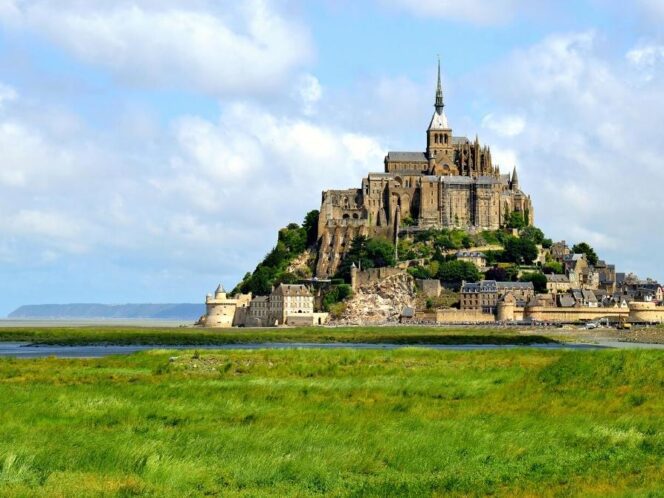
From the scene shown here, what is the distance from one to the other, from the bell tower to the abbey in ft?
8.95

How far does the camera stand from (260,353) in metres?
54.2

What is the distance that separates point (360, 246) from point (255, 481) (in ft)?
429

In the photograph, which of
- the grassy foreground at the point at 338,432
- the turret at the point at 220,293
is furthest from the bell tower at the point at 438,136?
the grassy foreground at the point at 338,432

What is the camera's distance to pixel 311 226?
159625 millimetres

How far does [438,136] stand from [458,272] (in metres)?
32.7

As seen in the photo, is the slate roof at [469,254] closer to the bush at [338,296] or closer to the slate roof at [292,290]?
the bush at [338,296]

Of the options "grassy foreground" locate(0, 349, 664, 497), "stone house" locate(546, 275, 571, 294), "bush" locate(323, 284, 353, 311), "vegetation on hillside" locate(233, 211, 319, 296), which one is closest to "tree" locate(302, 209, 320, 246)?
"vegetation on hillside" locate(233, 211, 319, 296)

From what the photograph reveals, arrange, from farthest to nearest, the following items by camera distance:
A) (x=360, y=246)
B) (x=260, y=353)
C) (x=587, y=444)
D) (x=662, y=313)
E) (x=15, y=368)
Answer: (x=360, y=246) → (x=662, y=313) → (x=260, y=353) → (x=15, y=368) → (x=587, y=444)

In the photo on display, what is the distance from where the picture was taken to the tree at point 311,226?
15825 centimetres

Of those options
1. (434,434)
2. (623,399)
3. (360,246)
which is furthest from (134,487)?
(360,246)

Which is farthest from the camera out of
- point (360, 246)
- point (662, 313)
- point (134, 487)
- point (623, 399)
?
point (360, 246)

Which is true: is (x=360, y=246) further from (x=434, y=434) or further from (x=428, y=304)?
(x=434, y=434)

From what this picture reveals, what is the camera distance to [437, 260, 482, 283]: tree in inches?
5531

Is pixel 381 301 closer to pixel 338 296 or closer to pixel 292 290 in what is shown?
pixel 338 296
